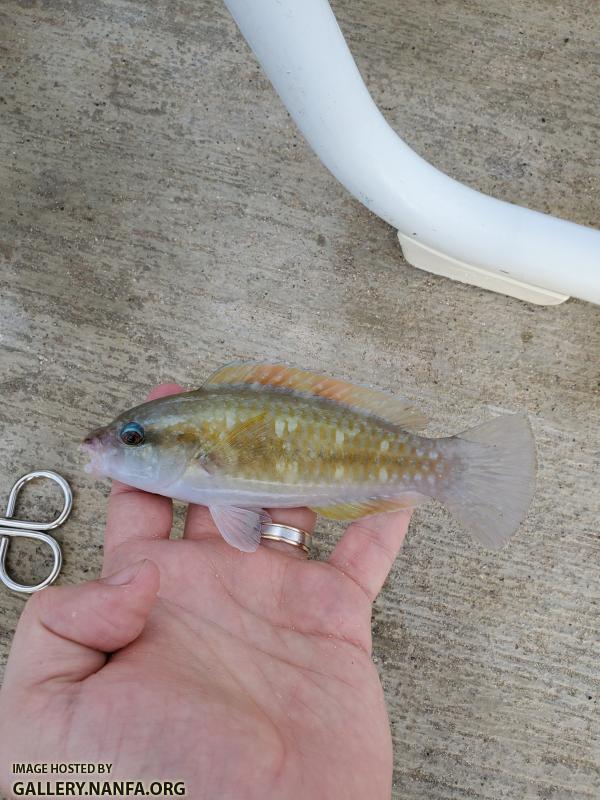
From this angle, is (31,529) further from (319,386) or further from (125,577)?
(319,386)

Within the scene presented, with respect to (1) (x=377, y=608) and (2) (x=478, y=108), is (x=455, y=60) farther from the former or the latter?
(1) (x=377, y=608)

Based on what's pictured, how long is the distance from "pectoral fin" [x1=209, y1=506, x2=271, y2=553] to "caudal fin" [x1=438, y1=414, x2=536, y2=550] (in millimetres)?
696

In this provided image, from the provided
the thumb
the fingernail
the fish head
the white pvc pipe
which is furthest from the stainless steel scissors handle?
the white pvc pipe

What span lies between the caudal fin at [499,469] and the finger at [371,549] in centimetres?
25

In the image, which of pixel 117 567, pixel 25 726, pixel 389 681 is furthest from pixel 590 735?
pixel 25 726

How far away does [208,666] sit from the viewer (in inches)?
80.4

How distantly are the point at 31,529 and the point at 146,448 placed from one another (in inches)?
37.4

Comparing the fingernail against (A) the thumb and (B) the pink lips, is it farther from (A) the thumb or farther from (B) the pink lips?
(B) the pink lips

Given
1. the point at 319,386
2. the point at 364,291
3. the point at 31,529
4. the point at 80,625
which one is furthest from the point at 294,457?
the point at 31,529

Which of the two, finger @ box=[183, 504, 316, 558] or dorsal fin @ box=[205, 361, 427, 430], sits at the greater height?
dorsal fin @ box=[205, 361, 427, 430]

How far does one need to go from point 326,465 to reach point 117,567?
2.63 ft

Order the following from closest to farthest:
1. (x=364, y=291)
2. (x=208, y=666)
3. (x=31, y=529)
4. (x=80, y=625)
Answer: (x=80, y=625)
(x=208, y=666)
(x=31, y=529)
(x=364, y=291)

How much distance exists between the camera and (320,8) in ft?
6.78

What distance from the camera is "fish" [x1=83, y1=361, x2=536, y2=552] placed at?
2389 mm
